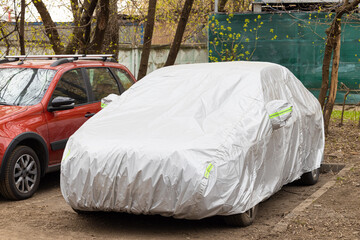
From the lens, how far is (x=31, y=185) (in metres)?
8.00

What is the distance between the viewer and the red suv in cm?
766

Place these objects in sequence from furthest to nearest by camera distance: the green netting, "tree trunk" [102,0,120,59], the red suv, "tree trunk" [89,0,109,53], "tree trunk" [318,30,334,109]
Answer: the green netting
"tree trunk" [102,0,120,59]
"tree trunk" [89,0,109,53]
"tree trunk" [318,30,334,109]
the red suv

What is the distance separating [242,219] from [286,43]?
1177 cm

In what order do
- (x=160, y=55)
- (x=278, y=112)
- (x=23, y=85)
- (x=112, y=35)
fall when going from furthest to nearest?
(x=160, y=55) → (x=112, y=35) → (x=23, y=85) → (x=278, y=112)

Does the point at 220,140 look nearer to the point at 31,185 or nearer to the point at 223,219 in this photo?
the point at 223,219

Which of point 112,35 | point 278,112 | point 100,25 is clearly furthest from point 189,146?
point 112,35

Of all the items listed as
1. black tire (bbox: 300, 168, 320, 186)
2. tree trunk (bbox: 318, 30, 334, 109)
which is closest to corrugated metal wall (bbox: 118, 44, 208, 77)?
tree trunk (bbox: 318, 30, 334, 109)

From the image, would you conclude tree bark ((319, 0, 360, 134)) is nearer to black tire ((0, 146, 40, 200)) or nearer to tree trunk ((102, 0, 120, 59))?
tree trunk ((102, 0, 120, 59))

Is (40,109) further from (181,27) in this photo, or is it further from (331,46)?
(331,46)

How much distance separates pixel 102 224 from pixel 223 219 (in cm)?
125

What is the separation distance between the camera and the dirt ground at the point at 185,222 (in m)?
5.90

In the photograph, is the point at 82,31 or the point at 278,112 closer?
the point at 278,112

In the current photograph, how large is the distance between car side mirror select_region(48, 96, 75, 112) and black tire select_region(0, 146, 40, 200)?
673 millimetres

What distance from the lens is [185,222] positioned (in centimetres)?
639
